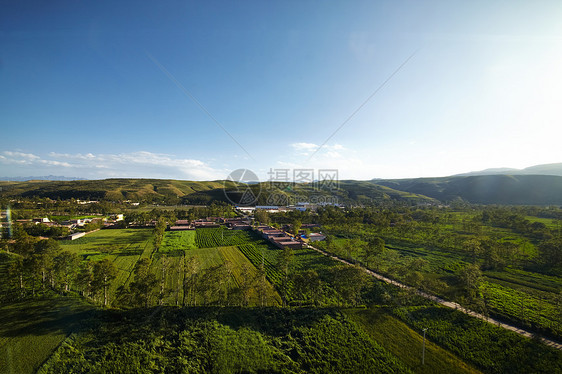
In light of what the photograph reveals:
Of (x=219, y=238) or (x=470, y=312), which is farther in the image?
(x=219, y=238)

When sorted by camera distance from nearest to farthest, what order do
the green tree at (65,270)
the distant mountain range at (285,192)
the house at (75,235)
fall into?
the green tree at (65,270) → the house at (75,235) → the distant mountain range at (285,192)

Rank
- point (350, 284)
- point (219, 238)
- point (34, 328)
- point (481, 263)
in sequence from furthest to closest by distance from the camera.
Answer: point (219, 238) < point (481, 263) < point (350, 284) < point (34, 328)

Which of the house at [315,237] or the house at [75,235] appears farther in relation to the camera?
the house at [315,237]

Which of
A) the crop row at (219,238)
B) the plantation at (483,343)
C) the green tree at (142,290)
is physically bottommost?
the crop row at (219,238)

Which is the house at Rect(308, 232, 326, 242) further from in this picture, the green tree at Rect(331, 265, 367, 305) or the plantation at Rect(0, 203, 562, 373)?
the green tree at Rect(331, 265, 367, 305)

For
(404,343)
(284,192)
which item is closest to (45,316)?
(404,343)

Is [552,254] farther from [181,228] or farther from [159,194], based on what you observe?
[159,194]

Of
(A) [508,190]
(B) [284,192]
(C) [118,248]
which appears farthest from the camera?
(A) [508,190]

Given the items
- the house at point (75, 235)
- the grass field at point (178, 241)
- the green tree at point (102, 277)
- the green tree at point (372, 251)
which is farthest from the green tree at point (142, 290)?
the house at point (75, 235)

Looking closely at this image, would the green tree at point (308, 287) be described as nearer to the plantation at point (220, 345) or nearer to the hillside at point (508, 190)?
the plantation at point (220, 345)

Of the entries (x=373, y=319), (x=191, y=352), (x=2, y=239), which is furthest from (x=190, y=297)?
(x=2, y=239)

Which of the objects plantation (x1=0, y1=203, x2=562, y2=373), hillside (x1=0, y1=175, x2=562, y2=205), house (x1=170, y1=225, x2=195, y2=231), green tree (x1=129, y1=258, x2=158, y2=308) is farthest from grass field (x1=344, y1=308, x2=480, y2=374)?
hillside (x1=0, y1=175, x2=562, y2=205)

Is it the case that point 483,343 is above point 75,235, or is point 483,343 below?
below
